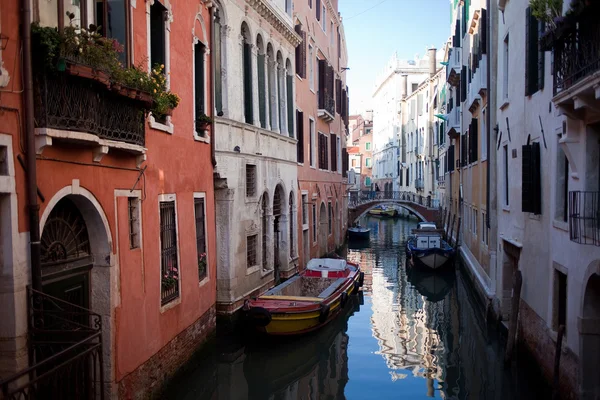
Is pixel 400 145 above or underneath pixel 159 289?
above

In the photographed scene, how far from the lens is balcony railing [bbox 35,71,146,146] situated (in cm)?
514

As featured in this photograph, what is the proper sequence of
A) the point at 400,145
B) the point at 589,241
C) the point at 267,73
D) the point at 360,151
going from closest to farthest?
the point at 589,241, the point at 267,73, the point at 400,145, the point at 360,151

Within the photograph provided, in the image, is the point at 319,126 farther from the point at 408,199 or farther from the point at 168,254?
the point at 408,199

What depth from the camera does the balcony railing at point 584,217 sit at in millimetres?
6578

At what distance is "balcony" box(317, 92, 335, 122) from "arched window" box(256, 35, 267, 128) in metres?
7.67

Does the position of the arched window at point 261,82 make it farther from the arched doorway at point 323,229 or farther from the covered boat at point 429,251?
the covered boat at point 429,251

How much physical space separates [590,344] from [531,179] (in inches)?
133

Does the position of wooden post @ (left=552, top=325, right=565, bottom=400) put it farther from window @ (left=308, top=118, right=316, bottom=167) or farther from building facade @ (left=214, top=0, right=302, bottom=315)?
window @ (left=308, top=118, right=316, bottom=167)

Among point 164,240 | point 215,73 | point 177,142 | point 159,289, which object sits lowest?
point 159,289

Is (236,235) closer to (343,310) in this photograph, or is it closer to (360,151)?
(343,310)

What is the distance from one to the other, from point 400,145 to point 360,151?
22.6m

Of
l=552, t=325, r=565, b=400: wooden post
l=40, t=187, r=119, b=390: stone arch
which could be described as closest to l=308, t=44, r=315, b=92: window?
l=552, t=325, r=565, b=400: wooden post

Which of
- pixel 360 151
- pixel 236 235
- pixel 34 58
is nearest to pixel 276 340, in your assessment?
pixel 236 235

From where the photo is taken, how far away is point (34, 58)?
5102 mm
